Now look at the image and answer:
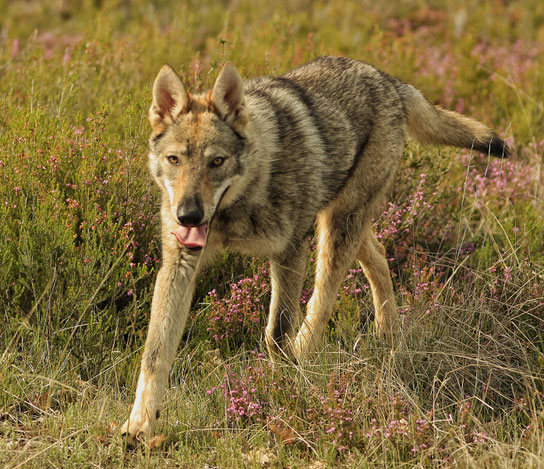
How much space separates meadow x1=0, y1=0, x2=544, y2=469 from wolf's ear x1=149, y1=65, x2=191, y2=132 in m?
0.66

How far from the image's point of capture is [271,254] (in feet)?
13.3

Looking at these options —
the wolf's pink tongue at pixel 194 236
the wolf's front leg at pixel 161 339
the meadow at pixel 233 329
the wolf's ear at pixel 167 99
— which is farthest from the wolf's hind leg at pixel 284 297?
the wolf's ear at pixel 167 99

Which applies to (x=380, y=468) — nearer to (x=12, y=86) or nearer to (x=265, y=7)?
(x=12, y=86)

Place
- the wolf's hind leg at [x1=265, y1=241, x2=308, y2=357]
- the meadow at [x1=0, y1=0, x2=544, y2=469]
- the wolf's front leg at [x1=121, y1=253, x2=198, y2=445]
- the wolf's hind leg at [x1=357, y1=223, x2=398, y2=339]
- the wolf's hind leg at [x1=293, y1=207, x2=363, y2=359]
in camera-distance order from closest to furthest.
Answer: the meadow at [x1=0, y1=0, x2=544, y2=469]
the wolf's front leg at [x1=121, y1=253, x2=198, y2=445]
the wolf's hind leg at [x1=265, y1=241, x2=308, y2=357]
the wolf's hind leg at [x1=293, y1=207, x2=363, y2=359]
the wolf's hind leg at [x1=357, y1=223, x2=398, y2=339]

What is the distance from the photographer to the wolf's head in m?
3.47

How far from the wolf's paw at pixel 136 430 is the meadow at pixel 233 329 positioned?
0.05 metres

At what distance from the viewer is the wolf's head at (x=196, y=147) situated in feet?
11.4

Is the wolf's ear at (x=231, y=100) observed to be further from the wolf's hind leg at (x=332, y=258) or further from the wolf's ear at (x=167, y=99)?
the wolf's hind leg at (x=332, y=258)

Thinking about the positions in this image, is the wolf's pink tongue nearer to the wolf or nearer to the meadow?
the wolf

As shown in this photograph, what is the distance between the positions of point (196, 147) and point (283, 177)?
2.13ft

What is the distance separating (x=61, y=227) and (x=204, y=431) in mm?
1403

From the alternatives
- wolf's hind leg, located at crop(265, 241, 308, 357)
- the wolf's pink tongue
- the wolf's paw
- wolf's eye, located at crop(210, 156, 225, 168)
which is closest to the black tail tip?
wolf's hind leg, located at crop(265, 241, 308, 357)

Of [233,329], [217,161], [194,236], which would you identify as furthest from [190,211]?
[233,329]

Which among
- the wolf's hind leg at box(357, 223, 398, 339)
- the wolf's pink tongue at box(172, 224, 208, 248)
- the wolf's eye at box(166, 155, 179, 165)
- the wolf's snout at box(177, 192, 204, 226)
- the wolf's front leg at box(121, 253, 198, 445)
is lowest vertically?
the wolf's hind leg at box(357, 223, 398, 339)
